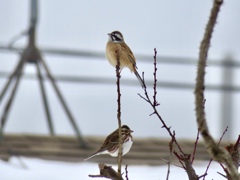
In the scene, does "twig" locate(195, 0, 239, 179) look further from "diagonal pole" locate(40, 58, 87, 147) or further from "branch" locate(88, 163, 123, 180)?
"diagonal pole" locate(40, 58, 87, 147)

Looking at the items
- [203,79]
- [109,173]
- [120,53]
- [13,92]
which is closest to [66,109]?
[13,92]

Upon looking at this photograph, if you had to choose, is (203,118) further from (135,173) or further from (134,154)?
(134,154)

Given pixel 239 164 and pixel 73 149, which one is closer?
pixel 239 164

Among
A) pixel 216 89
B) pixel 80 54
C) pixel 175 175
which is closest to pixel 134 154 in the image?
pixel 175 175

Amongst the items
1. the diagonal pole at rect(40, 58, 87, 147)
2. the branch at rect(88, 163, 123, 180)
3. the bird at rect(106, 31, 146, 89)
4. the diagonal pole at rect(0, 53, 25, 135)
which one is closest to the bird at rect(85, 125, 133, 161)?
the bird at rect(106, 31, 146, 89)

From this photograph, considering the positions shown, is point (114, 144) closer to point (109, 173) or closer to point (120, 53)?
point (120, 53)

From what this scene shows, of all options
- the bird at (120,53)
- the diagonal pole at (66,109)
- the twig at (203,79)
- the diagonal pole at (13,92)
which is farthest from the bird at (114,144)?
the diagonal pole at (66,109)

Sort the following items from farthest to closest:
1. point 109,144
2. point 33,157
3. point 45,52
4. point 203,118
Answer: point 45,52
point 33,157
point 109,144
point 203,118

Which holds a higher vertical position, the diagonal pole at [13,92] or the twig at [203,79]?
the diagonal pole at [13,92]

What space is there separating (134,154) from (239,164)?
424cm

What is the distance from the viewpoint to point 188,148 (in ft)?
21.3

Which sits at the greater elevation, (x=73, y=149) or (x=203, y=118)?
(x=73, y=149)

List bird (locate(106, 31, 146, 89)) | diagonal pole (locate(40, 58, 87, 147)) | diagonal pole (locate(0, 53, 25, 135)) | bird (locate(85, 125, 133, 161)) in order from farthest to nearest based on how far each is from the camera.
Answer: diagonal pole (locate(40, 58, 87, 147))
diagonal pole (locate(0, 53, 25, 135))
bird (locate(106, 31, 146, 89))
bird (locate(85, 125, 133, 161))

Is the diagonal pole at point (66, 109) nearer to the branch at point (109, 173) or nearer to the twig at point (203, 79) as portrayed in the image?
the branch at point (109, 173)
